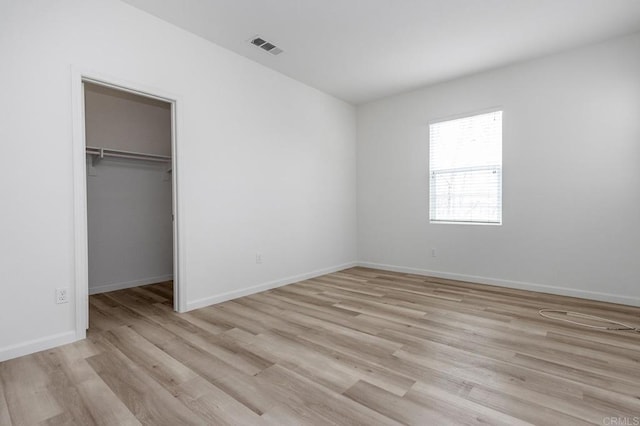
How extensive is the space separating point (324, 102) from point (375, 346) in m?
3.85

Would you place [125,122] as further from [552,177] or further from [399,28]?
[552,177]

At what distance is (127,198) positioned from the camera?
4.35m

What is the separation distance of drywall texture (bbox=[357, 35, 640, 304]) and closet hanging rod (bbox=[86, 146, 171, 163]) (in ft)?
11.9

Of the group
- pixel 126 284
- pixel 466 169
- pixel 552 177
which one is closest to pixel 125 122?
pixel 126 284

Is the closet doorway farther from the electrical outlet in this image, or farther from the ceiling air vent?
the ceiling air vent

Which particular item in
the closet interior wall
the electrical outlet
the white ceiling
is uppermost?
the white ceiling

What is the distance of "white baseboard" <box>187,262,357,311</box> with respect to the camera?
3350mm

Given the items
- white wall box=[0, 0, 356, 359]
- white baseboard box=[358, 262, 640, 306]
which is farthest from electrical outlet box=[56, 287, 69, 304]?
white baseboard box=[358, 262, 640, 306]

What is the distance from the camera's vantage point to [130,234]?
437cm

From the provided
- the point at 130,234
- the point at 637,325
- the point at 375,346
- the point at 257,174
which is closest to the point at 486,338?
the point at 375,346

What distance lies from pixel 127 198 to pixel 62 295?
217cm

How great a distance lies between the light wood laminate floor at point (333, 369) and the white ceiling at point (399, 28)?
2812 mm

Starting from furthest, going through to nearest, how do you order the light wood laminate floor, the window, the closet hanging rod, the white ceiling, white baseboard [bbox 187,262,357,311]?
the window
the closet hanging rod
white baseboard [bbox 187,262,357,311]
the white ceiling
the light wood laminate floor

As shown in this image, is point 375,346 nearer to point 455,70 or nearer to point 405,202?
point 405,202
